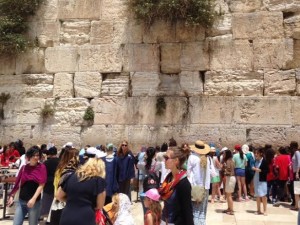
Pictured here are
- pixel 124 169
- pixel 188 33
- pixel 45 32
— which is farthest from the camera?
pixel 45 32

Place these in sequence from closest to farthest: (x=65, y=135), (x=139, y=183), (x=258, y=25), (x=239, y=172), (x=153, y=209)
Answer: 1. (x=153, y=209)
2. (x=239, y=172)
3. (x=139, y=183)
4. (x=258, y=25)
5. (x=65, y=135)

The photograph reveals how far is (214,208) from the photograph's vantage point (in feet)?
29.5

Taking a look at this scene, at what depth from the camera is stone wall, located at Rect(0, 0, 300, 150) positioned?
37.8ft

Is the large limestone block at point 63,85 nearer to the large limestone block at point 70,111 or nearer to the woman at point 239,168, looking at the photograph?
the large limestone block at point 70,111

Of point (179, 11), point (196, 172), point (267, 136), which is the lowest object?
point (196, 172)

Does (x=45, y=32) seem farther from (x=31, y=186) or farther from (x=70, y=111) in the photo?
(x=31, y=186)

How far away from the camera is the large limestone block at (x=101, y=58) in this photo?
1247 centimetres

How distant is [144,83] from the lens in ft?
39.9

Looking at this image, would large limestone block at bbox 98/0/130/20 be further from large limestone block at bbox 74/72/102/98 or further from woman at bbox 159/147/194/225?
woman at bbox 159/147/194/225

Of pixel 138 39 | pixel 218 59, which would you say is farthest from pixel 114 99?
pixel 218 59

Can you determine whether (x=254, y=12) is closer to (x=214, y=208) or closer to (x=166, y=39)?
(x=166, y=39)

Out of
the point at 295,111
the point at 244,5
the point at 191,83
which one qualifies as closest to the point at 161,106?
the point at 191,83

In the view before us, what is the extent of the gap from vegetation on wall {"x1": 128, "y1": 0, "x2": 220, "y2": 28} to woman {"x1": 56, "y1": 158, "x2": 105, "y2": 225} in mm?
8519

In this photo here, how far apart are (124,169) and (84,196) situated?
4250 mm
